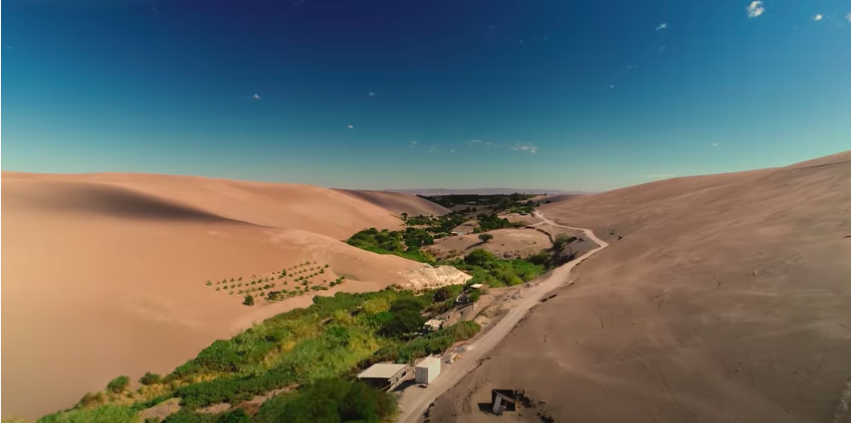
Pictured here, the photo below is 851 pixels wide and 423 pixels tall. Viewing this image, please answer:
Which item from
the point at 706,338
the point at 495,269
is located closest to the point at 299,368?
the point at 706,338

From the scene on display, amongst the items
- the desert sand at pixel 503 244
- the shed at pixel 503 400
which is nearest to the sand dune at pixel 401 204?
the desert sand at pixel 503 244

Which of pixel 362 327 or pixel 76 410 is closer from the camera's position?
pixel 76 410

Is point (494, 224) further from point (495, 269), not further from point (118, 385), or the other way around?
point (118, 385)

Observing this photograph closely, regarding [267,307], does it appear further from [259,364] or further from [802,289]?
[802,289]

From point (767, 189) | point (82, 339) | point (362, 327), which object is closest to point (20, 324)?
point (82, 339)

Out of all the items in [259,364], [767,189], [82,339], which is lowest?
[259,364]

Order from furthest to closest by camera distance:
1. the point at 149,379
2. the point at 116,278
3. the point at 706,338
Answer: the point at 116,278
the point at 149,379
the point at 706,338
